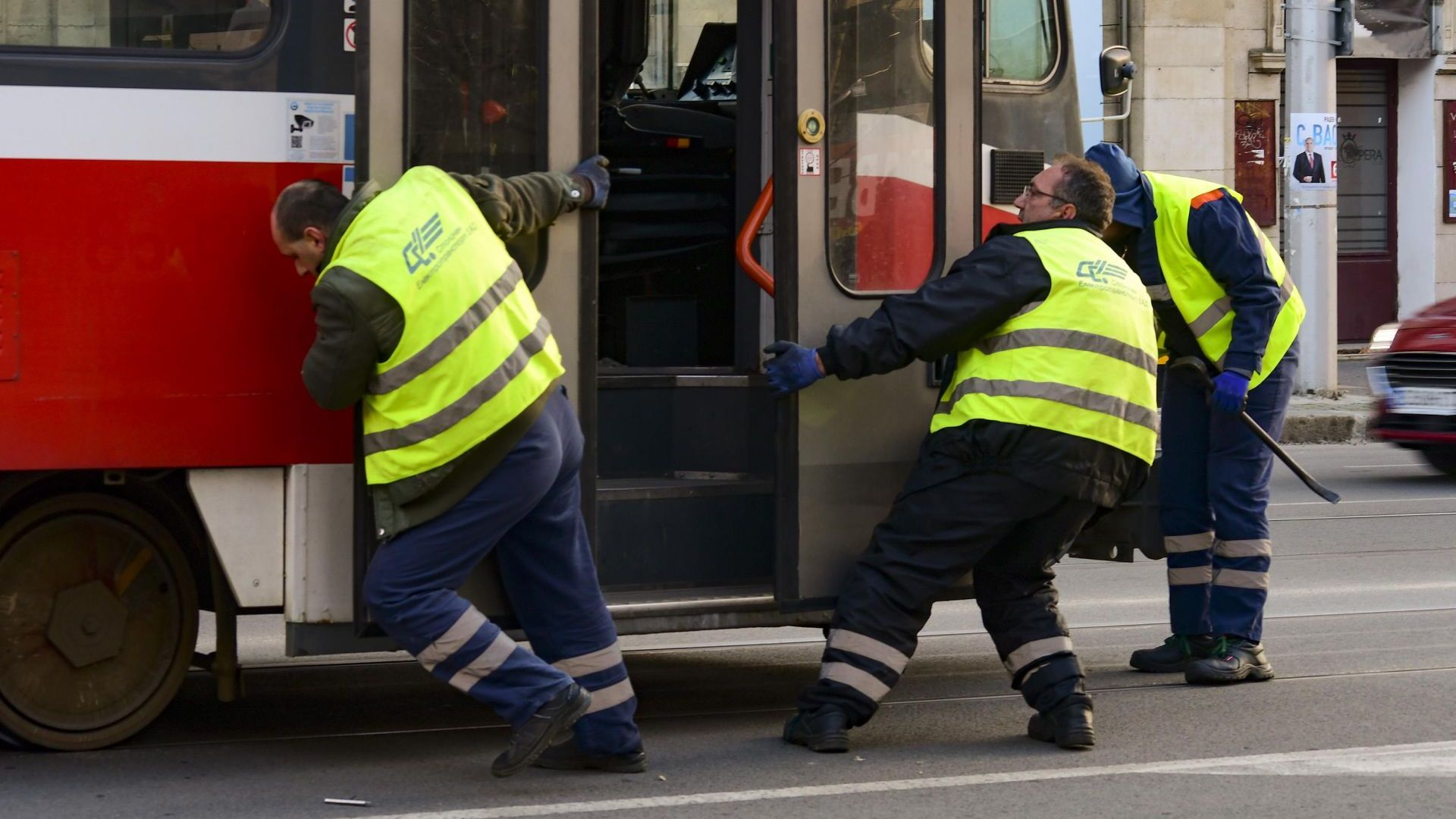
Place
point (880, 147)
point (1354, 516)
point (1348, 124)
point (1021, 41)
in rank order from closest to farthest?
1. point (880, 147)
2. point (1021, 41)
3. point (1354, 516)
4. point (1348, 124)

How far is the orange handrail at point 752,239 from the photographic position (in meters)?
6.11

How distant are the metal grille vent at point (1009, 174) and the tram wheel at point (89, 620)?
2.67 metres

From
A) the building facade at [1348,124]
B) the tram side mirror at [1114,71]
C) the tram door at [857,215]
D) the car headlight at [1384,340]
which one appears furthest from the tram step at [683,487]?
the building facade at [1348,124]

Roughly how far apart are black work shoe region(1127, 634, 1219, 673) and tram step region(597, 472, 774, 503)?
1.60 metres

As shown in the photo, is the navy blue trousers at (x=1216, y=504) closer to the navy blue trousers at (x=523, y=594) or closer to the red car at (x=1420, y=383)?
the navy blue trousers at (x=523, y=594)

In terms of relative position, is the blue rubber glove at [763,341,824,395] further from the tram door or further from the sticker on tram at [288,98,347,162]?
the sticker on tram at [288,98,347,162]

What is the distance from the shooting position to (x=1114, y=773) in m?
5.28

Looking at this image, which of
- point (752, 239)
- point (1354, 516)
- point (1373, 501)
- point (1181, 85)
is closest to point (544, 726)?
point (752, 239)

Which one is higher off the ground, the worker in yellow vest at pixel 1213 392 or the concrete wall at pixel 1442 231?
the concrete wall at pixel 1442 231

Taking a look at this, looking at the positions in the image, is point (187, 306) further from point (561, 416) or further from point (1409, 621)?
point (1409, 621)

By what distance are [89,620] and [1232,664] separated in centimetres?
358

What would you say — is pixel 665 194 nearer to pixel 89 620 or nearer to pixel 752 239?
pixel 752 239

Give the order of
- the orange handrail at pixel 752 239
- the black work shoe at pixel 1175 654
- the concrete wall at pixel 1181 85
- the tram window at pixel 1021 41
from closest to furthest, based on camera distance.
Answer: the orange handrail at pixel 752 239, the tram window at pixel 1021 41, the black work shoe at pixel 1175 654, the concrete wall at pixel 1181 85

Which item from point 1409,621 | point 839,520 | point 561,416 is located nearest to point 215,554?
point 561,416
